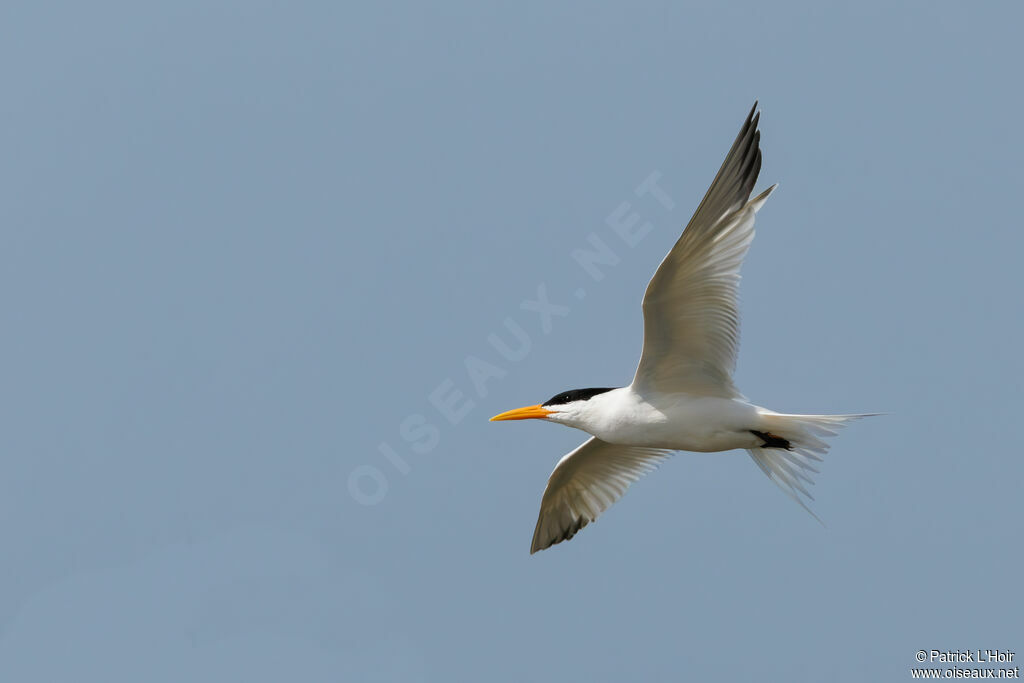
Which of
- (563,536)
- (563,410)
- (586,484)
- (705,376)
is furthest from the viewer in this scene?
(563,536)

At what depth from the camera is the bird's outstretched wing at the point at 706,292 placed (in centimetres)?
795

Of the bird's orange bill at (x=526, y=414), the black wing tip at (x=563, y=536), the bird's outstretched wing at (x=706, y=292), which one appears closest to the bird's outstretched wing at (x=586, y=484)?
the black wing tip at (x=563, y=536)

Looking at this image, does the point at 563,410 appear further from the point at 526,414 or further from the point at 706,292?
the point at 706,292

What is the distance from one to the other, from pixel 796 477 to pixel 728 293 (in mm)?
1674

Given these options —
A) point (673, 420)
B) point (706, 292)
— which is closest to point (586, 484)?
point (673, 420)

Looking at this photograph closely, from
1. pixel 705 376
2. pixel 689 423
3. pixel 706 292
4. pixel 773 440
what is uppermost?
pixel 706 292

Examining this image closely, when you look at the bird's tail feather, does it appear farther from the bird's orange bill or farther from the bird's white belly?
the bird's orange bill

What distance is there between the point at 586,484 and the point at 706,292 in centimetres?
319

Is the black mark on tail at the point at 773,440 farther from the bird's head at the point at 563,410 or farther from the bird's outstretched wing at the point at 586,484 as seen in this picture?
the bird's outstretched wing at the point at 586,484

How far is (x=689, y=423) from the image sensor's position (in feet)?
29.0

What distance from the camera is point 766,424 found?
8734 mm

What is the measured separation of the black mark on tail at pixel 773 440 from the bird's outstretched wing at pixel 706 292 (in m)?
0.36

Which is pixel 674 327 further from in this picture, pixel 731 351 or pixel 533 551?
pixel 533 551

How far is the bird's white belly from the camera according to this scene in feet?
28.9
